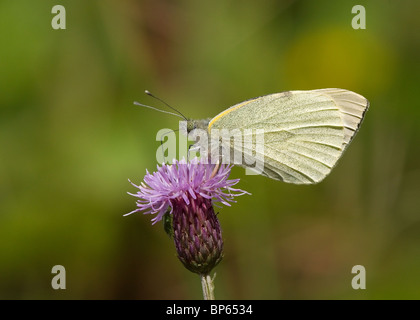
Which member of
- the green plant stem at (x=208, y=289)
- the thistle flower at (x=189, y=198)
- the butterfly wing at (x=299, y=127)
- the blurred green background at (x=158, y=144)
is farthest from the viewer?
the blurred green background at (x=158, y=144)

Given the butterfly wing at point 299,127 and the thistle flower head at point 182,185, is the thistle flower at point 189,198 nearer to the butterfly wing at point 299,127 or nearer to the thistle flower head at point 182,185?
the thistle flower head at point 182,185

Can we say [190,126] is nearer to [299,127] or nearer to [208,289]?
[299,127]

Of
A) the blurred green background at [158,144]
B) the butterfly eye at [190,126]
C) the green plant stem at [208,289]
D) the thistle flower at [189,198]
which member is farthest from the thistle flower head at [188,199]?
the blurred green background at [158,144]

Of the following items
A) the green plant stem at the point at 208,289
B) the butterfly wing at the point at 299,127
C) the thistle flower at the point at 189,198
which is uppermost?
the butterfly wing at the point at 299,127

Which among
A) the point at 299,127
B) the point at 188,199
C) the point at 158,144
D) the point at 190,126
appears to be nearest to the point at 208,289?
the point at 188,199

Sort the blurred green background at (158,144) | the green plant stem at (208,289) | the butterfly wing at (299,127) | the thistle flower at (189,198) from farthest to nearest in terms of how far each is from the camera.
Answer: the blurred green background at (158,144), the butterfly wing at (299,127), the thistle flower at (189,198), the green plant stem at (208,289)
